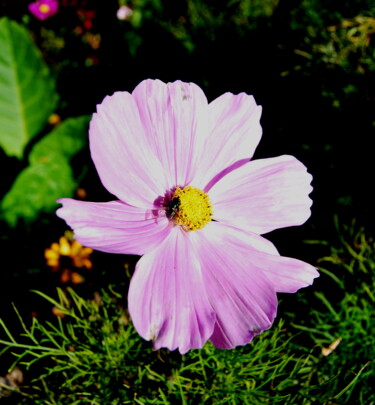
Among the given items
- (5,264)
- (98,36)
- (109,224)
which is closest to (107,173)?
(109,224)

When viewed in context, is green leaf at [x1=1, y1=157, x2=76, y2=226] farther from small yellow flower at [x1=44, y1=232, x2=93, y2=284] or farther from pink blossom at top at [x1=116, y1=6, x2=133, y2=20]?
pink blossom at top at [x1=116, y1=6, x2=133, y2=20]

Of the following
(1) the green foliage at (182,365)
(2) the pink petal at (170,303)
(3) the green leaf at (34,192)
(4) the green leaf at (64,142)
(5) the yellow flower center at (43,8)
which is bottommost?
(1) the green foliage at (182,365)

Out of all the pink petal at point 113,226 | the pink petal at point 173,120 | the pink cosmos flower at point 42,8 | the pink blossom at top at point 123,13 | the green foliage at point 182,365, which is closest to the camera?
the pink petal at point 113,226

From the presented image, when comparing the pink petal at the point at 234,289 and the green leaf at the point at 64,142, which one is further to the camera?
the green leaf at the point at 64,142

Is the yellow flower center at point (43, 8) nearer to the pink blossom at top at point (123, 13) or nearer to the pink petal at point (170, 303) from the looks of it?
the pink blossom at top at point (123, 13)

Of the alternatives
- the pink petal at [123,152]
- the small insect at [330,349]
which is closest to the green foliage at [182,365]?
the small insect at [330,349]

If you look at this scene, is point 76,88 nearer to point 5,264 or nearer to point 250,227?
point 5,264

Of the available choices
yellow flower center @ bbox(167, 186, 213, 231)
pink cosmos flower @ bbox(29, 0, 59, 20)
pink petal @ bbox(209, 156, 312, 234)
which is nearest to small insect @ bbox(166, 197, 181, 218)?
yellow flower center @ bbox(167, 186, 213, 231)

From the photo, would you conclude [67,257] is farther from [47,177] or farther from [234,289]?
[234,289]
